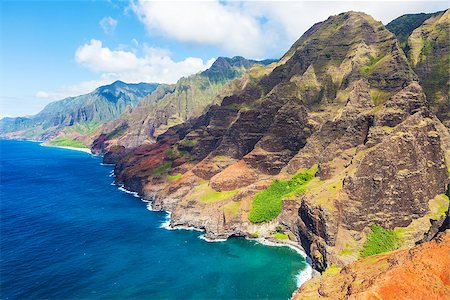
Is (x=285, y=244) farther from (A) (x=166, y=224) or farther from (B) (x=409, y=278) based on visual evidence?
(B) (x=409, y=278)

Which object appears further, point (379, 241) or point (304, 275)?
point (379, 241)

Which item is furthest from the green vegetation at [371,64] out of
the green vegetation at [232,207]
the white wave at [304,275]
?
the white wave at [304,275]

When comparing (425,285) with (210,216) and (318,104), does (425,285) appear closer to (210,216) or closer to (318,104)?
(210,216)

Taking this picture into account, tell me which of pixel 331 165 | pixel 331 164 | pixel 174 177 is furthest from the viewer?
pixel 174 177

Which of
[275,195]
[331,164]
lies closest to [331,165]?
[331,164]

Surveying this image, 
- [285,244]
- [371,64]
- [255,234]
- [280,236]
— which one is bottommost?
[285,244]

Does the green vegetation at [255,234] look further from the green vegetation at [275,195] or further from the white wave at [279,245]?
the green vegetation at [275,195]

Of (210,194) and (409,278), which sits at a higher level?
(409,278)
